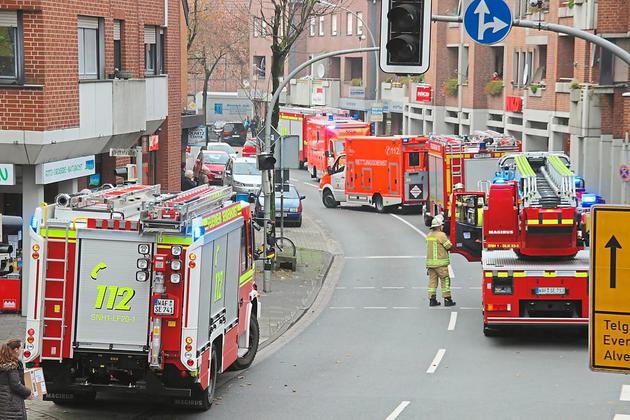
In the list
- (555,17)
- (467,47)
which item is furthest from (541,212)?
(467,47)

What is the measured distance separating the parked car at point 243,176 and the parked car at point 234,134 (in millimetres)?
38157

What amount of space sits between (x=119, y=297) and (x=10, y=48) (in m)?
8.21

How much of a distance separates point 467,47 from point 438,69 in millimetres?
4239

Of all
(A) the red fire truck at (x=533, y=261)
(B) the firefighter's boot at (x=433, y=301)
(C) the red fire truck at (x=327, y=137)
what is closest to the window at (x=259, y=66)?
(C) the red fire truck at (x=327, y=137)

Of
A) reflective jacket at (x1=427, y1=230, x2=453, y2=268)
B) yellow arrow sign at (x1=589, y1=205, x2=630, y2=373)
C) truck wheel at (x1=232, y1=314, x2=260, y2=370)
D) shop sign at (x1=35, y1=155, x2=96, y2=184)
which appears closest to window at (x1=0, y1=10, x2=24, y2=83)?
shop sign at (x1=35, y1=155, x2=96, y2=184)

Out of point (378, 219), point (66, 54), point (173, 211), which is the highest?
point (66, 54)

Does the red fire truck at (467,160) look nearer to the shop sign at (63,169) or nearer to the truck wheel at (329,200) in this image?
the truck wheel at (329,200)

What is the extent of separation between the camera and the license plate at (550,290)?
19.4 metres

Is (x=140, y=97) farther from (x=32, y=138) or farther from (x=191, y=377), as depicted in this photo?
(x=191, y=377)

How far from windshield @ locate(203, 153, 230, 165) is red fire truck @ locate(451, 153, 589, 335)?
112 feet

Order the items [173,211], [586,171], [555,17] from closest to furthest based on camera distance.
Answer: [173,211] < [586,171] < [555,17]

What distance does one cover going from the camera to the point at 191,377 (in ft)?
46.6

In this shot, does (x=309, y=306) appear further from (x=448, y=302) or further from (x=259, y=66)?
(x=259, y=66)

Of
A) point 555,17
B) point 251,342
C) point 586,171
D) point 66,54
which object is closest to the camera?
point 251,342
